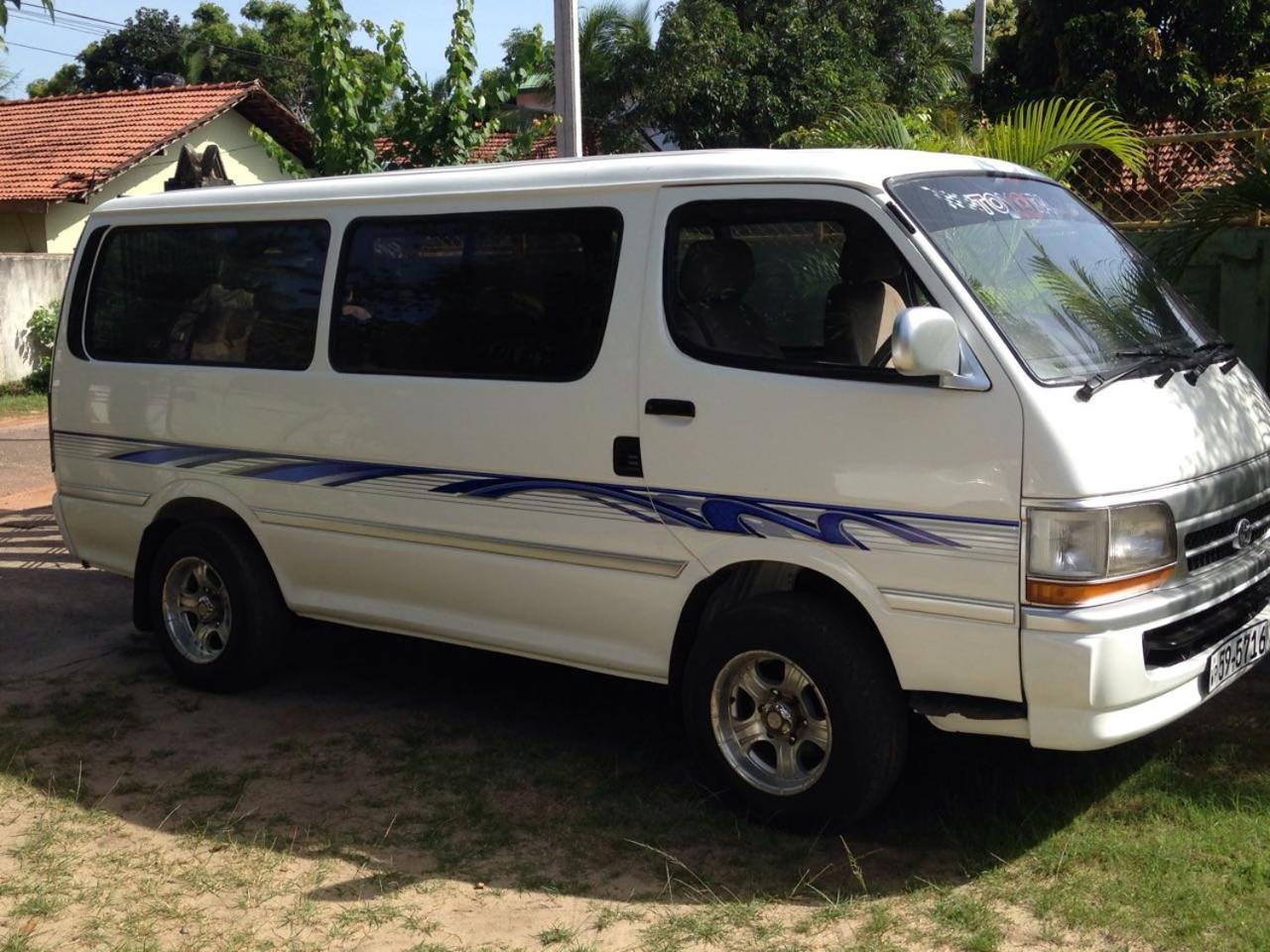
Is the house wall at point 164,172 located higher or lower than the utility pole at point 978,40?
lower

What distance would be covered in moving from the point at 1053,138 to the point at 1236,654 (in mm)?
4077

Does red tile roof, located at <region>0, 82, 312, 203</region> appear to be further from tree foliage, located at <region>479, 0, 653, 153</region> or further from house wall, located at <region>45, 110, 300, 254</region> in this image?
tree foliage, located at <region>479, 0, 653, 153</region>

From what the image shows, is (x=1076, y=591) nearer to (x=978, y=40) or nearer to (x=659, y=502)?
(x=659, y=502)

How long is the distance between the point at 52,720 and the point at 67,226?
746 inches

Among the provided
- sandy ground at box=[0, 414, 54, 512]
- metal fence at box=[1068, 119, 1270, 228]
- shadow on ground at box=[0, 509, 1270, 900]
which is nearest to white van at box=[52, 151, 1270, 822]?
shadow on ground at box=[0, 509, 1270, 900]

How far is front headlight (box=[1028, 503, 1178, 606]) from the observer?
4.18 m

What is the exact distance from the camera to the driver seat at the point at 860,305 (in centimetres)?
472

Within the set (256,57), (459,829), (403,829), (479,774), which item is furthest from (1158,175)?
(256,57)

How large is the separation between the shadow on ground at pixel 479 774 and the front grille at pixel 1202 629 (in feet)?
2.15

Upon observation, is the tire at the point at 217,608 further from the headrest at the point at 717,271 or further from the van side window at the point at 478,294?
the headrest at the point at 717,271

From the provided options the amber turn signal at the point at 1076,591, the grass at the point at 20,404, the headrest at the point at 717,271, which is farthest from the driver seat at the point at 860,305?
the grass at the point at 20,404

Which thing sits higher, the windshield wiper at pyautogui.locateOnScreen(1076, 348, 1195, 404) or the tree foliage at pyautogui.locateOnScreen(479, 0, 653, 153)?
the tree foliage at pyautogui.locateOnScreen(479, 0, 653, 153)

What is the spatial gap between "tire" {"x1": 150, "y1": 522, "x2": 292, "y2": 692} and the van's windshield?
333 centimetres

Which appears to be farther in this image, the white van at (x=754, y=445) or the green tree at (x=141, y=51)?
the green tree at (x=141, y=51)
